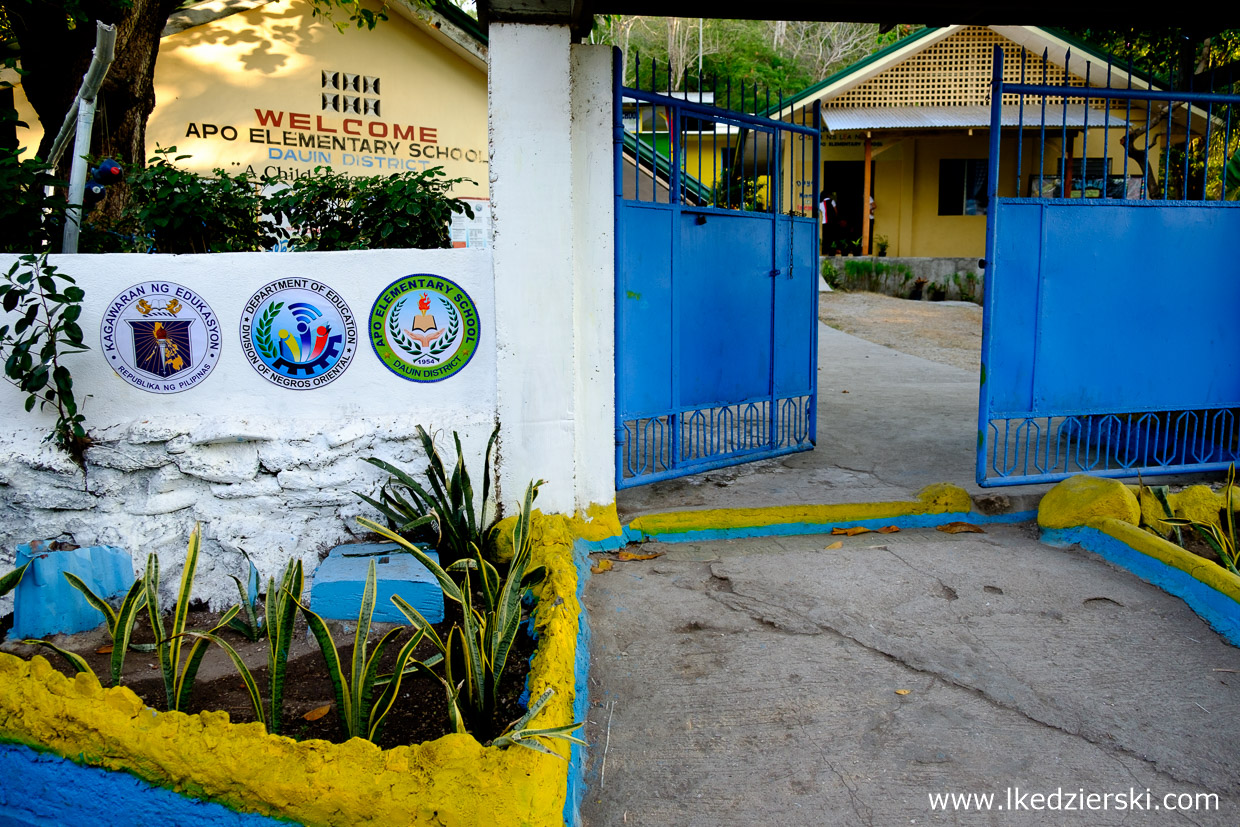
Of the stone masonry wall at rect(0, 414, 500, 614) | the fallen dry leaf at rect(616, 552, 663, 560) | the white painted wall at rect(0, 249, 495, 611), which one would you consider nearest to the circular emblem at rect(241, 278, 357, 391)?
the white painted wall at rect(0, 249, 495, 611)

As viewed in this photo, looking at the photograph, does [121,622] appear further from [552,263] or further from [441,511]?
[552,263]

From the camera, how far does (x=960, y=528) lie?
4828mm

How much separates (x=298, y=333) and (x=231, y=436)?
1.83 ft

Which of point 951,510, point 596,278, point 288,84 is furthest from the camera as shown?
point 288,84

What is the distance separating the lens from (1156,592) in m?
3.94

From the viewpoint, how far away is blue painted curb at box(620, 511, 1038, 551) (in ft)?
15.4

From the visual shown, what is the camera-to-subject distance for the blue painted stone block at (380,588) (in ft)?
12.1

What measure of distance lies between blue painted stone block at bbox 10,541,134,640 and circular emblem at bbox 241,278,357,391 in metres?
1.10

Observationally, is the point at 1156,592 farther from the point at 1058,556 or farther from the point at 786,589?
the point at 786,589

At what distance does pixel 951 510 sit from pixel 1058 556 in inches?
24.2

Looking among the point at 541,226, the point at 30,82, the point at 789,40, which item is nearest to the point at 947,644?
the point at 541,226

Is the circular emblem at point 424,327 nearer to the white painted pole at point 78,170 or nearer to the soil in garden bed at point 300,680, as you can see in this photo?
the soil in garden bed at point 300,680

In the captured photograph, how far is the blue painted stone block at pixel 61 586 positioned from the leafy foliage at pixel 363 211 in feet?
5.86

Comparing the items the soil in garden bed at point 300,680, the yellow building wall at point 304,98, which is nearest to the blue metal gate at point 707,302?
the soil in garden bed at point 300,680
